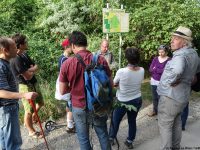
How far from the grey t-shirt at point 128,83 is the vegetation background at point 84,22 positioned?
9.82 feet

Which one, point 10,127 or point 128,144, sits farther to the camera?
point 128,144

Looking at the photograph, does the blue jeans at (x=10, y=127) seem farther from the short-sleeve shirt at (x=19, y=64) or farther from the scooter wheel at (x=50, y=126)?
the scooter wheel at (x=50, y=126)

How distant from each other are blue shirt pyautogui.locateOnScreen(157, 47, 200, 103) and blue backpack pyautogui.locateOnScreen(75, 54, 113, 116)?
0.81 metres

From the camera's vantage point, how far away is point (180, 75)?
3.62 meters

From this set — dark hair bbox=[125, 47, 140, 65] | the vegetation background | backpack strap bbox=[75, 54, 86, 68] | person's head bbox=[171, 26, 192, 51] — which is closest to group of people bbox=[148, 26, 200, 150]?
person's head bbox=[171, 26, 192, 51]

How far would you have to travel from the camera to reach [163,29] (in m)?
9.02

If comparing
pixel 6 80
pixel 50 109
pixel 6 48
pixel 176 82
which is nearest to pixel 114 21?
pixel 50 109

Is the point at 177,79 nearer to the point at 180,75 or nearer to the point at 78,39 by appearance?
the point at 180,75

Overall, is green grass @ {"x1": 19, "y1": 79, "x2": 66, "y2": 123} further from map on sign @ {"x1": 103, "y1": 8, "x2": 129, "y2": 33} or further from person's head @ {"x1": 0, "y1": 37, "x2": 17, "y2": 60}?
person's head @ {"x1": 0, "y1": 37, "x2": 17, "y2": 60}

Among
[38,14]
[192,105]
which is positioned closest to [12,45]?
[192,105]

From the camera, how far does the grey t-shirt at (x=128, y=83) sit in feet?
13.9

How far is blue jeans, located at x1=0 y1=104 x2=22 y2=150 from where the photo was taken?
11.4ft

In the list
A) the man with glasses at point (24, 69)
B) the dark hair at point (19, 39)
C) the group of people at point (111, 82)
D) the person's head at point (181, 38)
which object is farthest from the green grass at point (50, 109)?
the person's head at point (181, 38)

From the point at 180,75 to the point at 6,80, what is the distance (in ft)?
6.96
